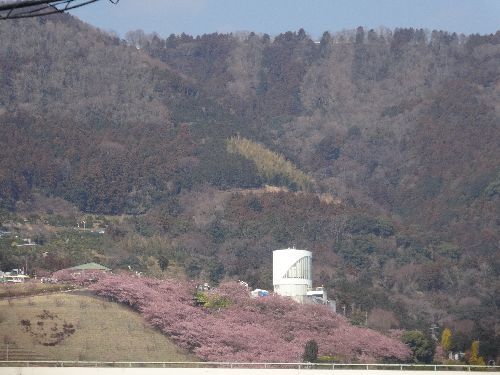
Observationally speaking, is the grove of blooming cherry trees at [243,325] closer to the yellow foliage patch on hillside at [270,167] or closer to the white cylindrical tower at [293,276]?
the white cylindrical tower at [293,276]

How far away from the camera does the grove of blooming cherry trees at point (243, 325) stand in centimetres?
8319

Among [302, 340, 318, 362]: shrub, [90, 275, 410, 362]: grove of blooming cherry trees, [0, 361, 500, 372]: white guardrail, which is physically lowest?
[0, 361, 500, 372]: white guardrail

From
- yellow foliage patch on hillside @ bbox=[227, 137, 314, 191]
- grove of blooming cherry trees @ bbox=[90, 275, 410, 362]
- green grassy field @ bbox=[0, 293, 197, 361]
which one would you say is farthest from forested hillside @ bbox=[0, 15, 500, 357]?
green grassy field @ bbox=[0, 293, 197, 361]

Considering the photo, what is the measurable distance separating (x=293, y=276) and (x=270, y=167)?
9317cm

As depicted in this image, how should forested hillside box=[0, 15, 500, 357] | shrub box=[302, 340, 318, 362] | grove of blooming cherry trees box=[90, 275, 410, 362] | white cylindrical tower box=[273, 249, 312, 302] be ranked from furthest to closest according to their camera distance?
forested hillside box=[0, 15, 500, 357] → white cylindrical tower box=[273, 249, 312, 302] → grove of blooming cherry trees box=[90, 275, 410, 362] → shrub box=[302, 340, 318, 362]

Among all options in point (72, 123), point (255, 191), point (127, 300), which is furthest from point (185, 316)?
point (72, 123)

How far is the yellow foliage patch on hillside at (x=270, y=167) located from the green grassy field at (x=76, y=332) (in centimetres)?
10455

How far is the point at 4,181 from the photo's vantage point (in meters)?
168

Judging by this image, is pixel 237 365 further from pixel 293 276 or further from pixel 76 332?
pixel 293 276

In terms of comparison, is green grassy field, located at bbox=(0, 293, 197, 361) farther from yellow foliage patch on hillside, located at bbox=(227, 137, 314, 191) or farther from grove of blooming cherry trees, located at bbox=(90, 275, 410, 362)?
yellow foliage patch on hillside, located at bbox=(227, 137, 314, 191)

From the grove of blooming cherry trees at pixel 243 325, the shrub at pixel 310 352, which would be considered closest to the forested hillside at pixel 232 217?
the grove of blooming cherry trees at pixel 243 325

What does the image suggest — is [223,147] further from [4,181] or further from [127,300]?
[127,300]

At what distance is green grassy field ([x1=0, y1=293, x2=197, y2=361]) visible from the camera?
7694cm

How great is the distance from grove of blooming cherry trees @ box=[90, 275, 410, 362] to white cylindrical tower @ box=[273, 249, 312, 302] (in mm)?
4033
